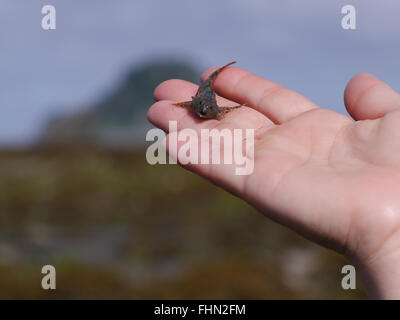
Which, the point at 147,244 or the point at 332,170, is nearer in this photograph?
the point at 332,170

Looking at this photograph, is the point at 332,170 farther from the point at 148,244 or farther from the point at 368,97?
the point at 148,244

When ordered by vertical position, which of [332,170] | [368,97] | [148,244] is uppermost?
[148,244]

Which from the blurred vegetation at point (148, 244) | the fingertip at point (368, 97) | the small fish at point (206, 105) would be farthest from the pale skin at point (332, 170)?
the blurred vegetation at point (148, 244)

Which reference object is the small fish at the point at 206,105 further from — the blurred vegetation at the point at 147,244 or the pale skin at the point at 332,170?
the blurred vegetation at the point at 147,244

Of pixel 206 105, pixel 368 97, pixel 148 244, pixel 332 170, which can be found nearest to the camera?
pixel 332 170

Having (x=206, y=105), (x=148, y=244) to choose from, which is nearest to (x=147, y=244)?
(x=148, y=244)

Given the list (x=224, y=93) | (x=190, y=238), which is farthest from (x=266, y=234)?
(x=224, y=93)
